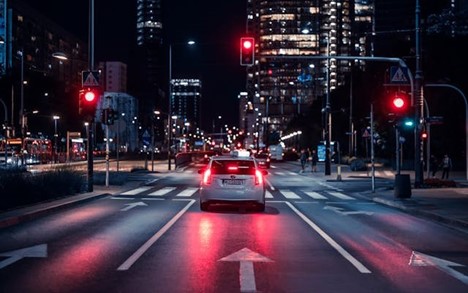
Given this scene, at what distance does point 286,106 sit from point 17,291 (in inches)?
7476

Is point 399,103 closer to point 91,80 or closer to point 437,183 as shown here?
point 437,183

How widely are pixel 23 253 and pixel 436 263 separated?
7.11m

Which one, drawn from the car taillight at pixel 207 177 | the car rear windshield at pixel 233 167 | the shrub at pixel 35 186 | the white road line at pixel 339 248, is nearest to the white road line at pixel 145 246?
the car taillight at pixel 207 177

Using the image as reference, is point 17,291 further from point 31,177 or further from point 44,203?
point 31,177

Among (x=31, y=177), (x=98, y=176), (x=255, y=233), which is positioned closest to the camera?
(x=255, y=233)

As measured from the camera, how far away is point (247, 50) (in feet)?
89.8

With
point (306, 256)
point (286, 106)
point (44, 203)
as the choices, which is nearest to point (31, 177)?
point (44, 203)

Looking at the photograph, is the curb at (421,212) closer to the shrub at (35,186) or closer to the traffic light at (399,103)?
the traffic light at (399,103)

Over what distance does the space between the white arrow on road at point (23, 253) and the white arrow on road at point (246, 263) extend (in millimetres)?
3284

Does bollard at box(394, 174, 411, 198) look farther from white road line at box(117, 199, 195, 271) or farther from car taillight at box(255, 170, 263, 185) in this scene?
white road line at box(117, 199, 195, 271)

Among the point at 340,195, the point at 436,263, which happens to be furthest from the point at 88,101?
the point at 436,263

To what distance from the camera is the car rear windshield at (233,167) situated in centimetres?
2153

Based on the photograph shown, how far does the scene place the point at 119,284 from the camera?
963 centimetres

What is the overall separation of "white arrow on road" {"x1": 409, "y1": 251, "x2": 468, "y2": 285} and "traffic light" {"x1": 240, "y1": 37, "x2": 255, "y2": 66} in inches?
610
